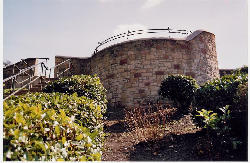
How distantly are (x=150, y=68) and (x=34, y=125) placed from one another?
7.68 meters

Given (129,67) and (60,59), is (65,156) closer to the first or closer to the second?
(129,67)

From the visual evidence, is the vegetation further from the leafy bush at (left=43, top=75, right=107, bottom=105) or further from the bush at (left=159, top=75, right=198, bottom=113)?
the bush at (left=159, top=75, right=198, bottom=113)

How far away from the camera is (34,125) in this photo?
2508 millimetres

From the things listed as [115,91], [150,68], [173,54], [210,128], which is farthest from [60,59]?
[210,128]

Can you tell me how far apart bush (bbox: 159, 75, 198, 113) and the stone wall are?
1312mm

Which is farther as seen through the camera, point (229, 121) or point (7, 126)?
point (229, 121)

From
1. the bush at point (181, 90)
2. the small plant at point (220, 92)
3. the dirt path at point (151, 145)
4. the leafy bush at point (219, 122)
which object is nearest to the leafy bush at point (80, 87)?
the dirt path at point (151, 145)

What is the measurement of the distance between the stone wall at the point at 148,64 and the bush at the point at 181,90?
131cm

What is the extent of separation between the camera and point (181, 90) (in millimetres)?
8031

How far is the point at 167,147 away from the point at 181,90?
10.6ft

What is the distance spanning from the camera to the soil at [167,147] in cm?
447

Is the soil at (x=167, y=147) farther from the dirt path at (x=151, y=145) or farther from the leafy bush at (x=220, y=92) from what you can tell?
the leafy bush at (x=220, y=92)

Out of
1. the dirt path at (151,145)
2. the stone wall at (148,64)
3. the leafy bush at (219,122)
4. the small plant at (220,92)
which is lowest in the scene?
the dirt path at (151,145)

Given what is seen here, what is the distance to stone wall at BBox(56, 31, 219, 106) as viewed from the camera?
382 inches
